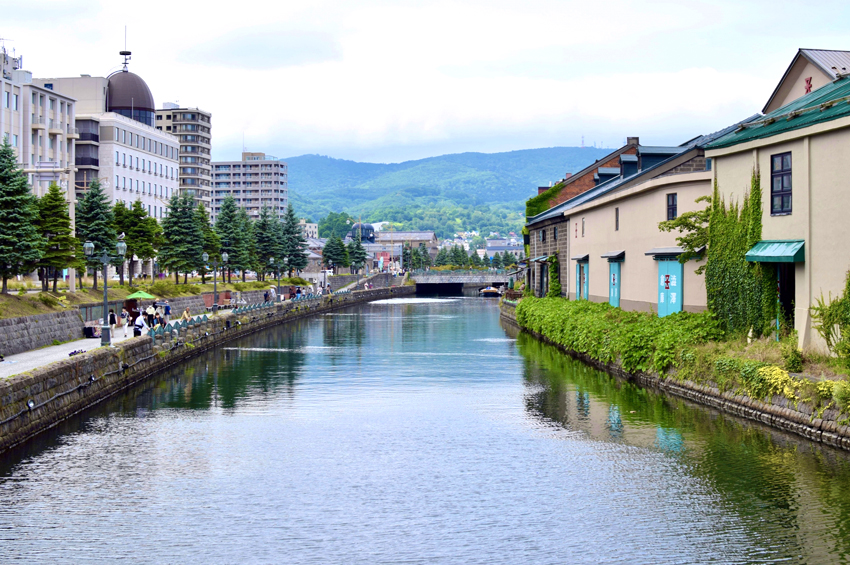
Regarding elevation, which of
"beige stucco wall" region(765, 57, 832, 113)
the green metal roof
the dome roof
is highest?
the dome roof

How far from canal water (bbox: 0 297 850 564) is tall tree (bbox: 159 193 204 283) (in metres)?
48.0

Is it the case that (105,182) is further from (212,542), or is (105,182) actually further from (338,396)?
(212,542)

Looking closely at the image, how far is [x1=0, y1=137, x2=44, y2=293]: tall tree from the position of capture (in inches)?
1725

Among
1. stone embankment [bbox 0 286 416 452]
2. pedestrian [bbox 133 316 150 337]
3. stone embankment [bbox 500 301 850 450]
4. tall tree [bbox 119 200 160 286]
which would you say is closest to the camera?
stone embankment [bbox 500 301 850 450]

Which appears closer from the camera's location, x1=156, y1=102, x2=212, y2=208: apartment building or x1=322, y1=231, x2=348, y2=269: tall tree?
x1=322, y1=231, x2=348, y2=269: tall tree

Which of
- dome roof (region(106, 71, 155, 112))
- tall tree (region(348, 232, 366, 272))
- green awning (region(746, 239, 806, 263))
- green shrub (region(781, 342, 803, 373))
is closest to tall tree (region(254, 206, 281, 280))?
dome roof (region(106, 71, 155, 112))

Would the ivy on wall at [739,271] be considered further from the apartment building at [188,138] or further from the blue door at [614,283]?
the apartment building at [188,138]

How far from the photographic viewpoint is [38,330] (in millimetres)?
39469

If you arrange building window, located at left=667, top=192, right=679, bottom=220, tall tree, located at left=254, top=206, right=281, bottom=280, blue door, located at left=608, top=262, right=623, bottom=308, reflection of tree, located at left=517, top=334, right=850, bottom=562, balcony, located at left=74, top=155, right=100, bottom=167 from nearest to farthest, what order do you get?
1. reflection of tree, located at left=517, top=334, right=850, bottom=562
2. building window, located at left=667, top=192, right=679, bottom=220
3. blue door, located at left=608, top=262, right=623, bottom=308
4. balcony, located at left=74, top=155, right=100, bottom=167
5. tall tree, located at left=254, top=206, right=281, bottom=280

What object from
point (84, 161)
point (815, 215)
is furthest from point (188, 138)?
point (815, 215)

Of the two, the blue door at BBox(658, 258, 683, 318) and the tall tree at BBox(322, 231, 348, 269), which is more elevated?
the tall tree at BBox(322, 231, 348, 269)

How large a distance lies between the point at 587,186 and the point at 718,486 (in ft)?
207

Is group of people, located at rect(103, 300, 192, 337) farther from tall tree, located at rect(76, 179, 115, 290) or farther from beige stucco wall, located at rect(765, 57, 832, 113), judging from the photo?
beige stucco wall, located at rect(765, 57, 832, 113)

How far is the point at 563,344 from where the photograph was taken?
5072 centimetres
